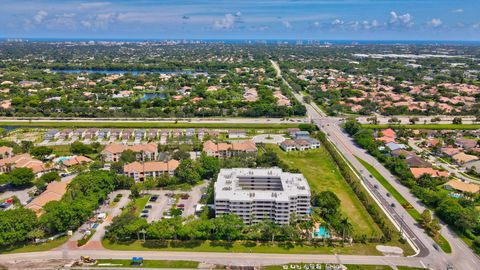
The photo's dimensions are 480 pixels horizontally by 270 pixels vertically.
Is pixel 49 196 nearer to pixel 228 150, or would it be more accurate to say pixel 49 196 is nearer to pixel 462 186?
pixel 228 150

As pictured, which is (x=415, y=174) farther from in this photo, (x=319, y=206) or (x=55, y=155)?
(x=55, y=155)

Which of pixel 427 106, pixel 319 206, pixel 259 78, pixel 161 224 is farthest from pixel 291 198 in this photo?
pixel 259 78

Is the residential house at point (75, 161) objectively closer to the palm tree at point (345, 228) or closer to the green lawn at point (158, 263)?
the green lawn at point (158, 263)

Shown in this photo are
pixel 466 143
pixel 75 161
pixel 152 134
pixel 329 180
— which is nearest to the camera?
pixel 329 180

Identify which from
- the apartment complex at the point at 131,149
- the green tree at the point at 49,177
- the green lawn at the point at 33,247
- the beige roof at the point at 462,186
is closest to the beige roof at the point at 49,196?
the green tree at the point at 49,177

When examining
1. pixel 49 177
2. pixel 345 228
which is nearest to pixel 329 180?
pixel 345 228

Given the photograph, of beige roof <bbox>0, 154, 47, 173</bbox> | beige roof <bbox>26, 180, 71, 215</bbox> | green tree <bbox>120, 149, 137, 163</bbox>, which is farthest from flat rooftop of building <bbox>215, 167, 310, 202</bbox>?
beige roof <bbox>0, 154, 47, 173</bbox>
